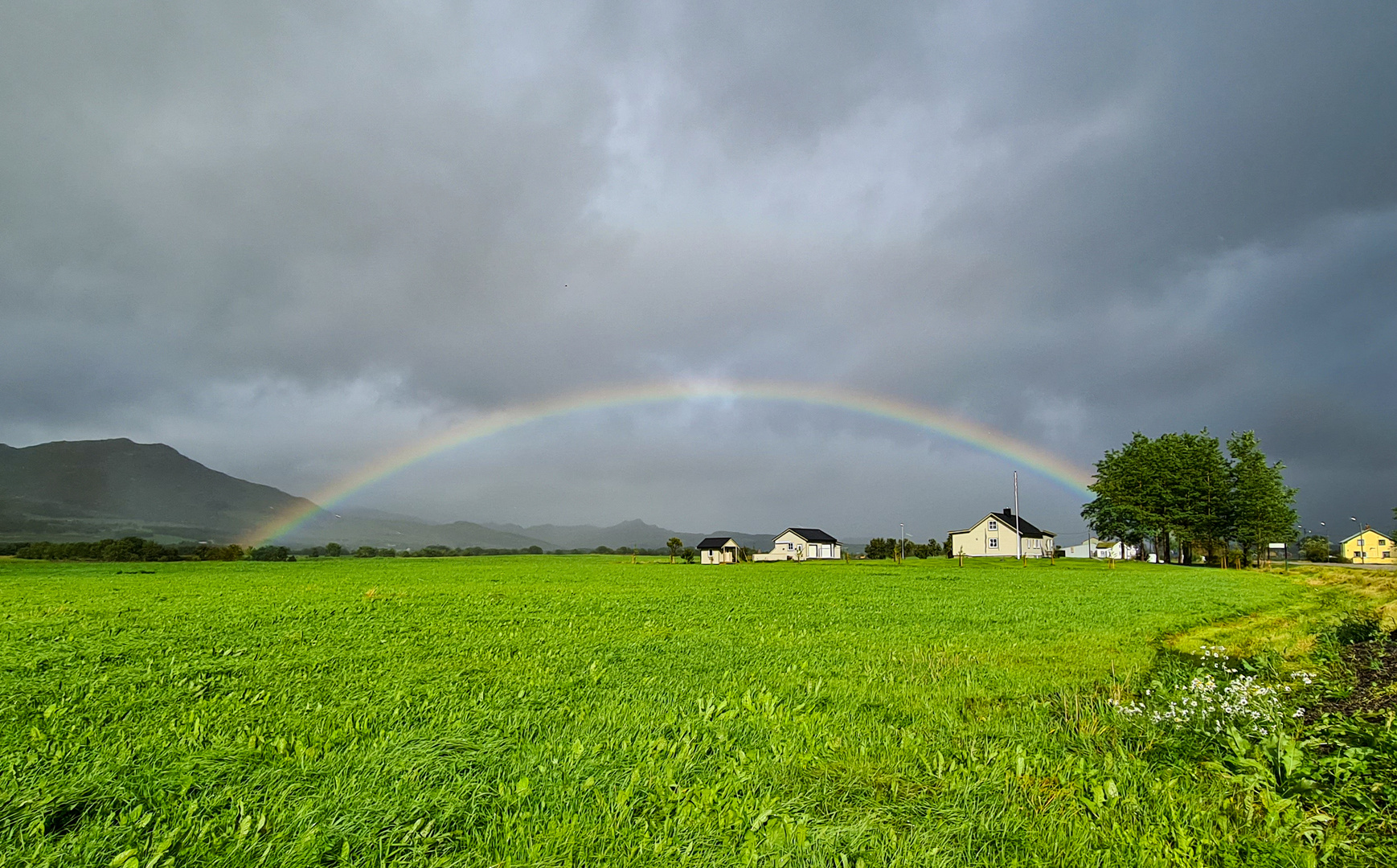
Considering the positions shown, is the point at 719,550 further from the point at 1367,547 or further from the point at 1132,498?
the point at 1367,547

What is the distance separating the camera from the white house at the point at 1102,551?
145812 millimetres

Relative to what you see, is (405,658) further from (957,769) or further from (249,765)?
(957,769)

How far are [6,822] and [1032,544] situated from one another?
13613 centimetres

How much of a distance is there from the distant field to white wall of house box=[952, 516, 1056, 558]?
11097 cm

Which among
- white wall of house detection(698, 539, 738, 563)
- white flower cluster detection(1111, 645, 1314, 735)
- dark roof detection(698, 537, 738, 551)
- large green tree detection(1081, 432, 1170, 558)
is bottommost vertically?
white wall of house detection(698, 539, 738, 563)

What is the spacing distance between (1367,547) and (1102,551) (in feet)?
205

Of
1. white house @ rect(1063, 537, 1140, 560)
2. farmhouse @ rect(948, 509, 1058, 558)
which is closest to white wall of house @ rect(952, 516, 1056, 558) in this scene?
farmhouse @ rect(948, 509, 1058, 558)

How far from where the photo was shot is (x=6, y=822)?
3.82 metres

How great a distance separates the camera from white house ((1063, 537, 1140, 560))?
146 m

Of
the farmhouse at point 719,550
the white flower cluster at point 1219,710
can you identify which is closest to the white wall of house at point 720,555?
the farmhouse at point 719,550

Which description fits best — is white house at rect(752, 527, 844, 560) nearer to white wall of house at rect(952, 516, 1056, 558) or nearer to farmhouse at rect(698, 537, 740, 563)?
farmhouse at rect(698, 537, 740, 563)

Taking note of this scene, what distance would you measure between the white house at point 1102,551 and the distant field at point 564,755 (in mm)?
156004

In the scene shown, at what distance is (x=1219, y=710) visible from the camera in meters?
6.64

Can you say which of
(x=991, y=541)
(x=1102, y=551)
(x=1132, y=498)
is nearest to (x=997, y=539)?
(x=991, y=541)
